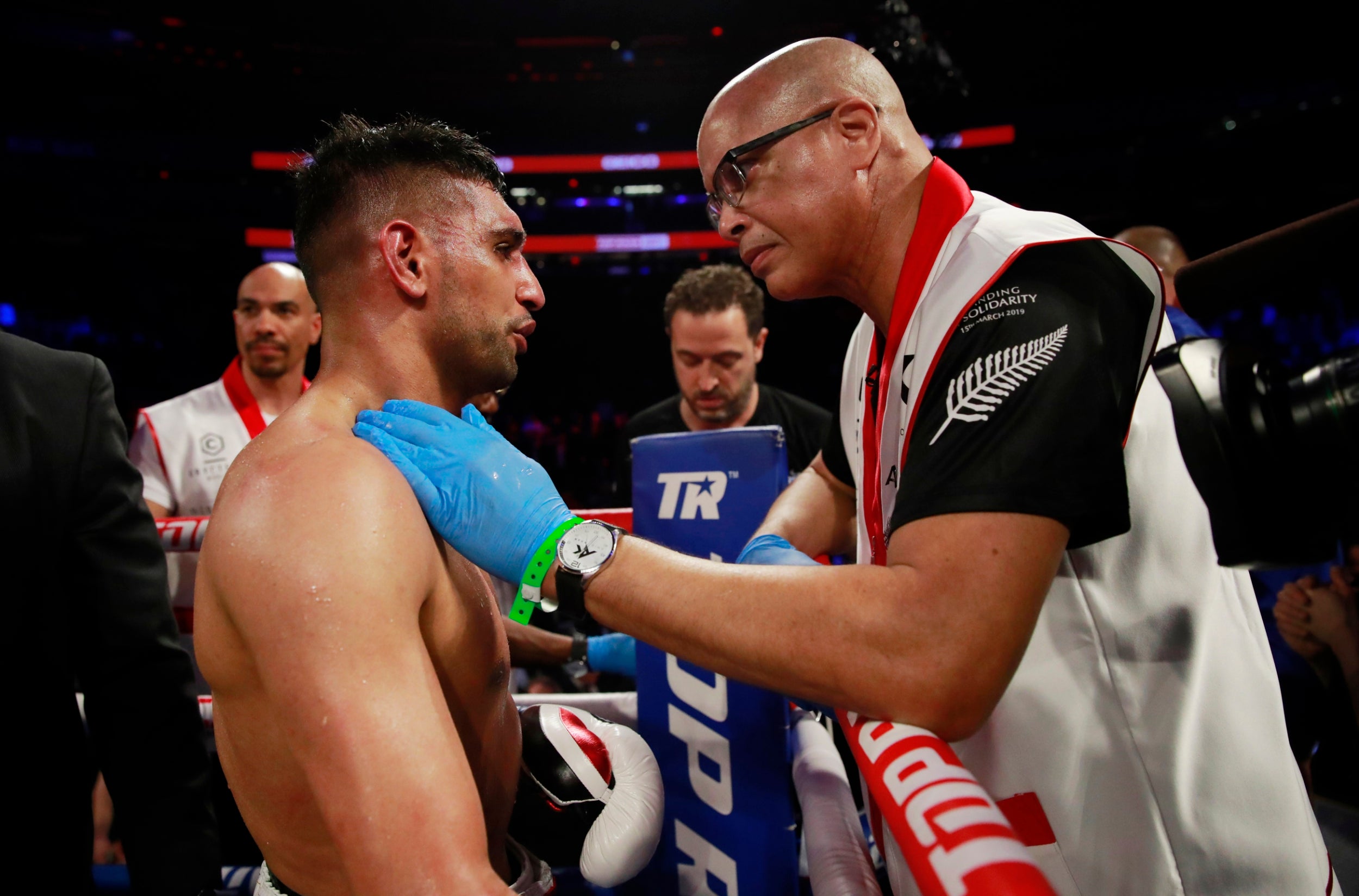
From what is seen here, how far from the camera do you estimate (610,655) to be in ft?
7.47

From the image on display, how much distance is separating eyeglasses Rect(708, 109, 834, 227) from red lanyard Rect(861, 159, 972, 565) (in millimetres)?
258

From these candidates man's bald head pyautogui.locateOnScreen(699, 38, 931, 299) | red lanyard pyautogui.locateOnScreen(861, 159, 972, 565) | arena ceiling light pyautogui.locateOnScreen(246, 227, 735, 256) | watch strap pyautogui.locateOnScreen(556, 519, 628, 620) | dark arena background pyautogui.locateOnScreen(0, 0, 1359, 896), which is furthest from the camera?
arena ceiling light pyautogui.locateOnScreen(246, 227, 735, 256)

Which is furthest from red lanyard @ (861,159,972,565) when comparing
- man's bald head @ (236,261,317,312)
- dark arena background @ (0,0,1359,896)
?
dark arena background @ (0,0,1359,896)

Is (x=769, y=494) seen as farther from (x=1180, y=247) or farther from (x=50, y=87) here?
(x=50, y=87)

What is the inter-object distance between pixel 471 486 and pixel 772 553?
498 millimetres

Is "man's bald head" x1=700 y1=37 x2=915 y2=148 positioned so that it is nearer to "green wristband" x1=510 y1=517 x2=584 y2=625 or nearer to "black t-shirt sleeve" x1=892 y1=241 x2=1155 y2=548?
"black t-shirt sleeve" x1=892 y1=241 x2=1155 y2=548

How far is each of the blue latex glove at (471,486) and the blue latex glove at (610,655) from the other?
1213 millimetres

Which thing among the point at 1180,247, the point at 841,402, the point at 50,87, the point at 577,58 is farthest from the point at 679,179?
the point at 841,402

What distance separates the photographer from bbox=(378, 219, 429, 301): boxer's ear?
1.27 meters

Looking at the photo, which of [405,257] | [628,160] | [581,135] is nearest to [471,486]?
[405,257]

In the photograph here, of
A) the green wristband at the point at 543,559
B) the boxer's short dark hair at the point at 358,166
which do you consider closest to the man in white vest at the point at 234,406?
the boxer's short dark hair at the point at 358,166

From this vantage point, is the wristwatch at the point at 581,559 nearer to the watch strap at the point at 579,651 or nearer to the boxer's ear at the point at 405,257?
the boxer's ear at the point at 405,257

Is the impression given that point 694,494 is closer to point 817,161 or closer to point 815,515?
point 815,515

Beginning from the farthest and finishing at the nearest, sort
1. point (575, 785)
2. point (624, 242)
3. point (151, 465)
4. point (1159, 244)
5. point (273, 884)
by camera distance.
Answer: point (624, 242), point (1159, 244), point (151, 465), point (575, 785), point (273, 884)
